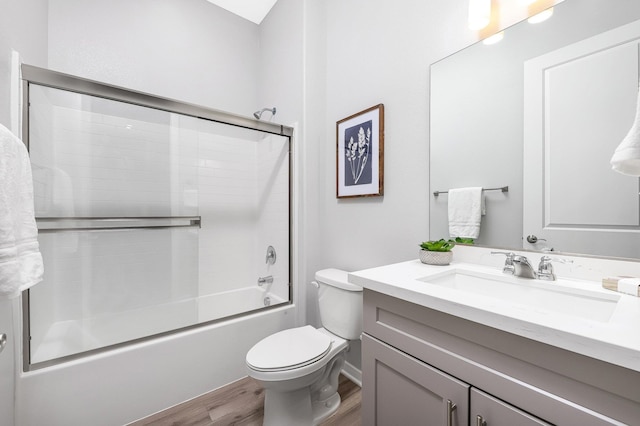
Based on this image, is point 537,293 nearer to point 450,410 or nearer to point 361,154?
point 450,410

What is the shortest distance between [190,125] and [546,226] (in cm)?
210

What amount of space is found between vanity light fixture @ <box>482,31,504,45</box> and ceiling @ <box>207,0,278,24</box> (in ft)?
6.29

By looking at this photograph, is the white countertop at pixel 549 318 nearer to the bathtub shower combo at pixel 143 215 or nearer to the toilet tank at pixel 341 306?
the toilet tank at pixel 341 306

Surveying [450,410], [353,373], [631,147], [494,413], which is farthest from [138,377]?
[631,147]

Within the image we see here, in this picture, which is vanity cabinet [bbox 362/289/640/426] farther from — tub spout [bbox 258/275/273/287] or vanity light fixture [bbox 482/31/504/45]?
tub spout [bbox 258/275/273/287]

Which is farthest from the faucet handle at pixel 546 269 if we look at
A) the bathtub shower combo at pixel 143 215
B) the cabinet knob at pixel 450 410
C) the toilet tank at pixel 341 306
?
the bathtub shower combo at pixel 143 215

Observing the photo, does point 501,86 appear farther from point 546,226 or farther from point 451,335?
point 451,335

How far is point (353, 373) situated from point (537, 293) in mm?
1257

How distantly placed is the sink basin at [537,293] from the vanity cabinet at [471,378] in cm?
13

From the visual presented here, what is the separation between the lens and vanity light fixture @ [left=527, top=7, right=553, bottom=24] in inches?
38.8

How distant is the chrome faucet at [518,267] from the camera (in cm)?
94

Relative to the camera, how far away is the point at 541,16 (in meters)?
1.00

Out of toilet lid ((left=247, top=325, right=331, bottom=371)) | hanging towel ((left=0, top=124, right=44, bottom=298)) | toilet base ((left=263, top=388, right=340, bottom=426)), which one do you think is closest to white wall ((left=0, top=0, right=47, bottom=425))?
hanging towel ((left=0, top=124, right=44, bottom=298))

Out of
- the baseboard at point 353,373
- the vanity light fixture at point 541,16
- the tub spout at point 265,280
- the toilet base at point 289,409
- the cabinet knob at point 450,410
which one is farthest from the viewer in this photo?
the tub spout at point 265,280
